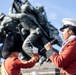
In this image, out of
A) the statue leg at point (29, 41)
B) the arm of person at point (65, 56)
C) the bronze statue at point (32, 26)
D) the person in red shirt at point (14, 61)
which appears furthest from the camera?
the bronze statue at point (32, 26)

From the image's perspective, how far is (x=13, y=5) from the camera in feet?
47.2

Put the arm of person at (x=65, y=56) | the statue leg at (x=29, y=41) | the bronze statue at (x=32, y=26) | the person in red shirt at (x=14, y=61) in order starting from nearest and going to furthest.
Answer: the arm of person at (x=65, y=56), the person in red shirt at (x=14, y=61), the statue leg at (x=29, y=41), the bronze statue at (x=32, y=26)

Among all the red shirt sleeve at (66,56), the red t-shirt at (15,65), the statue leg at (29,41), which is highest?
the red shirt sleeve at (66,56)

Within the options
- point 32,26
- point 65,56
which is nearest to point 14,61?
point 65,56

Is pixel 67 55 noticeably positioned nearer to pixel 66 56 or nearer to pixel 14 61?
pixel 66 56

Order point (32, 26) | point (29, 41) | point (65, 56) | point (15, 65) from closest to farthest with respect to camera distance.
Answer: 1. point (65, 56)
2. point (15, 65)
3. point (29, 41)
4. point (32, 26)

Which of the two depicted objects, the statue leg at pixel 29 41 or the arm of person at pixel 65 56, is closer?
the arm of person at pixel 65 56

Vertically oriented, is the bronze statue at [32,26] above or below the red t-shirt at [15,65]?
below

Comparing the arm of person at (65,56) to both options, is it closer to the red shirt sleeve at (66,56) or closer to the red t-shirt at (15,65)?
the red shirt sleeve at (66,56)

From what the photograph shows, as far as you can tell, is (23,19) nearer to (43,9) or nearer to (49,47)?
(43,9)

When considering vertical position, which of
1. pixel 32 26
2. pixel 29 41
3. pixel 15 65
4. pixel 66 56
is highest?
pixel 66 56

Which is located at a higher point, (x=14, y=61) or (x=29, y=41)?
(x=14, y=61)

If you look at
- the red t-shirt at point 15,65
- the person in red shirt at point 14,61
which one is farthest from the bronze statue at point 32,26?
the red t-shirt at point 15,65

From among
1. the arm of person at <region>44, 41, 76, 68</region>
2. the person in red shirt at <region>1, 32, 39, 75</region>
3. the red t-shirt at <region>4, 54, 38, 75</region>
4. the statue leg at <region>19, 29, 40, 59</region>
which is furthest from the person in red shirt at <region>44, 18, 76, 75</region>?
the statue leg at <region>19, 29, 40, 59</region>
